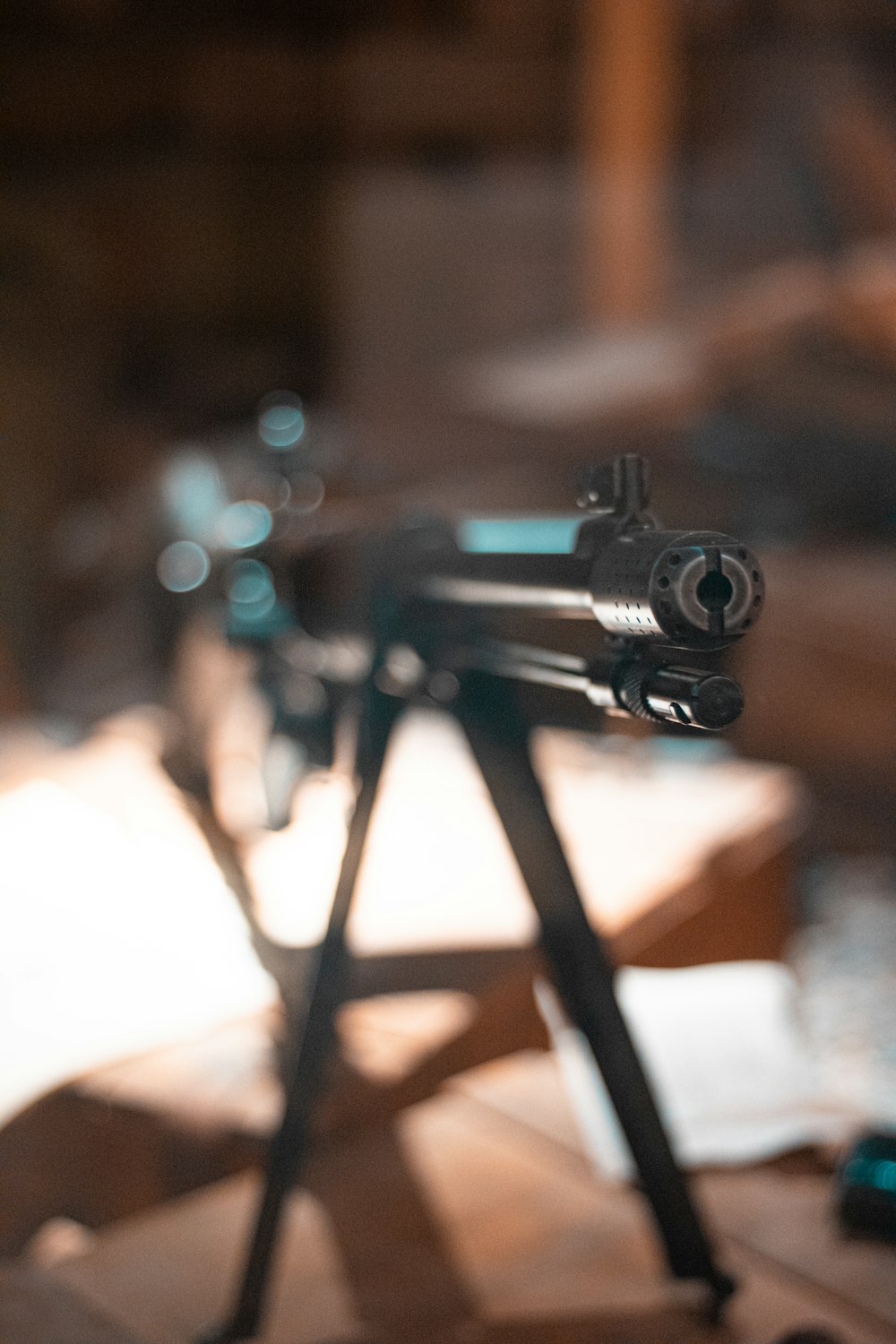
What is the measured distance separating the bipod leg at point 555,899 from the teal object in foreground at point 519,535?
0.25 feet

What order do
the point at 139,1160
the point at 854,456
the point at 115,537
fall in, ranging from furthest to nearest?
the point at 854,456
the point at 115,537
the point at 139,1160

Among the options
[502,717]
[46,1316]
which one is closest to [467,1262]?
[46,1316]

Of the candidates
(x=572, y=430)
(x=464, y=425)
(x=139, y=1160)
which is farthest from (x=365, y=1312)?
(x=464, y=425)

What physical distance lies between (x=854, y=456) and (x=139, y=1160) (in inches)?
85.8

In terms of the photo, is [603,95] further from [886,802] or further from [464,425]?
[886,802]

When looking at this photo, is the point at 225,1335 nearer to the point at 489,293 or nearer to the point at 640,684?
the point at 640,684

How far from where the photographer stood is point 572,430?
2.86 meters

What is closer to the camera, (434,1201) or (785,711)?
(434,1201)

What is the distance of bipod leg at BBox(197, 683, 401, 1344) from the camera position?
0.70 metres

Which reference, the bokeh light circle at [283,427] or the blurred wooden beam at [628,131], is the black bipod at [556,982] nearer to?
the bokeh light circle at [283,427]

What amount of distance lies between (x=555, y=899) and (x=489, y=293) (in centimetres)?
298

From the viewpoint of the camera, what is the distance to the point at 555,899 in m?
0.67

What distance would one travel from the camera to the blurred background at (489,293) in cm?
253

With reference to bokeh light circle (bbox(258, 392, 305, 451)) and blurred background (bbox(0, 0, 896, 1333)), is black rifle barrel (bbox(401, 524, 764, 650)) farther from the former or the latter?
blurred background (bbox(0, 0, 896, 1333))
